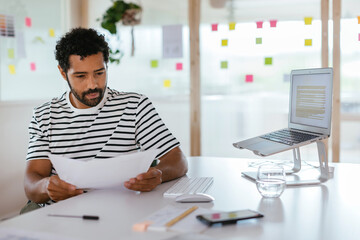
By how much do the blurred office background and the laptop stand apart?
1.76 meters

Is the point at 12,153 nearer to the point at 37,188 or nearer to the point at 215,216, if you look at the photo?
the point at 37,188

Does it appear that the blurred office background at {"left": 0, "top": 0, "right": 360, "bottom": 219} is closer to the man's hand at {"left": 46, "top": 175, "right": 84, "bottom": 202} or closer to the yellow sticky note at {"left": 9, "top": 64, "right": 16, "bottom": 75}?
the yellow sticky note at {"left": 9, "top": 64, "right": 16, "bottom": 75}

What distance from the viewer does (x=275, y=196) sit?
5.00 ft

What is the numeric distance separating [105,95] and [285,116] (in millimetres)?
2167

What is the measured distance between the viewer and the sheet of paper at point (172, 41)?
161 inches

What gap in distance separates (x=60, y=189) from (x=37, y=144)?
1.35ft

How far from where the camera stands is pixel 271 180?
1.51m

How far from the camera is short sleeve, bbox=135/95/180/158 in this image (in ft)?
6.60

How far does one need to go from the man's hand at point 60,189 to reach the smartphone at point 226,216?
0.55 m

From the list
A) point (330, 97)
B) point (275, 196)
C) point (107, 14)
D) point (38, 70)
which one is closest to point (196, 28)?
point (107, 14)

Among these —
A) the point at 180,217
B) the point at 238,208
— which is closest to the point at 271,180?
the point at 238,208

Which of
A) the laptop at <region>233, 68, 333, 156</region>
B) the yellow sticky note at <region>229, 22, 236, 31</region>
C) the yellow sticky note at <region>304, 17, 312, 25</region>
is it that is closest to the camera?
the laptop at <region>233, 68, 333, 156</region>

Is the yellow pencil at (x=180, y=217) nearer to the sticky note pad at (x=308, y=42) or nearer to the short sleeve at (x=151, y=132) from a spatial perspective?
the short sleeve at (x=151, y=132)

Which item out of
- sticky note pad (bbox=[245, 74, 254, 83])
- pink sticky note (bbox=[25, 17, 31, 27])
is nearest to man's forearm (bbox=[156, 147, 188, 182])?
sticky note pad (bbox=[245, 74, 254, 83])
